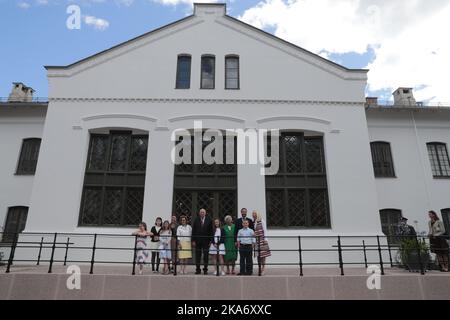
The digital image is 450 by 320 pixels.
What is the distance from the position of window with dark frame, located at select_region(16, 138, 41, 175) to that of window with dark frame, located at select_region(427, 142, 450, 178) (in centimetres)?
2063

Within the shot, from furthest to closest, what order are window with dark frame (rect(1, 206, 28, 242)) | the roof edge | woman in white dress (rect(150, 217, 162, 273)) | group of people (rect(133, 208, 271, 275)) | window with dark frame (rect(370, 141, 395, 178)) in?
window with dark frame (rect(370, 141, 395, 178))
window with dark frame (rect(1, 206, 28, 242))
the roof edge
woman in white dress (rect(150, 217, 162, 273))
group of people (rect(133, 208, 271, 275))

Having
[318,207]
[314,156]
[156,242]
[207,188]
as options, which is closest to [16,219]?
[156,242]

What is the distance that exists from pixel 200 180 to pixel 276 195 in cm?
327

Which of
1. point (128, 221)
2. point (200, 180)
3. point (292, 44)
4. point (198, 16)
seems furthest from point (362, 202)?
point (198, 16)

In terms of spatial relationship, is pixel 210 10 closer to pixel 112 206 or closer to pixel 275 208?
pixel 275 208

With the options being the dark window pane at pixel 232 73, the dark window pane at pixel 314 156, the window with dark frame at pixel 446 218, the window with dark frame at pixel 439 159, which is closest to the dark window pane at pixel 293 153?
the dark window pane at pixel 314 156

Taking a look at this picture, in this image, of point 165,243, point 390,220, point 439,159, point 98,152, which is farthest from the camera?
point 439,159

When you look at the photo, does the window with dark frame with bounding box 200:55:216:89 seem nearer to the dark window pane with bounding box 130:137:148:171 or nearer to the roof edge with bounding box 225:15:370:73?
the roof edge with bounding box 225:15:370:73

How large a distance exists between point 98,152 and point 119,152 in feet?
2.97

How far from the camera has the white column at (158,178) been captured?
487 inches

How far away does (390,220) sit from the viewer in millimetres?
14992

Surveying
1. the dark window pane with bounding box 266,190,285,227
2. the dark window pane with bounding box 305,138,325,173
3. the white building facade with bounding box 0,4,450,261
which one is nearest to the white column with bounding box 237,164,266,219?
the white building facade with bounding box 0,4,450,261

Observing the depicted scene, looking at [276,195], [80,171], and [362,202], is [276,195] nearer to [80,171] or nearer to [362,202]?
[362,202]

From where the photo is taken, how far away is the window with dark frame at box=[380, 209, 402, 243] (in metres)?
14.8
